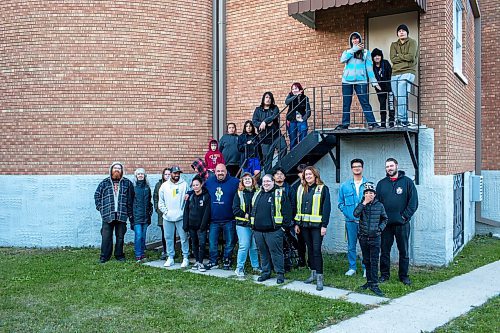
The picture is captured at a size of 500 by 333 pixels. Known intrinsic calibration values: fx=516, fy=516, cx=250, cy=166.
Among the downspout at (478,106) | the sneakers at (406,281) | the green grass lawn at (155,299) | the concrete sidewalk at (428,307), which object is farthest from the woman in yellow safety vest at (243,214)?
the downspout at (478,106)

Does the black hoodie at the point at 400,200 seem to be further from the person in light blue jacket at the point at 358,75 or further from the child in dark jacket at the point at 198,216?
the child in dark jacket at the point at 198,216

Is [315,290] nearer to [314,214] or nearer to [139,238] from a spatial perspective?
[314,214]

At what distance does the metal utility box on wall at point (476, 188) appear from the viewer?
12367mm

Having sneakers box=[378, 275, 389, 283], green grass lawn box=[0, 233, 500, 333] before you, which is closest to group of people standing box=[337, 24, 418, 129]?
sneakers box=[378, 275, 389, 283]

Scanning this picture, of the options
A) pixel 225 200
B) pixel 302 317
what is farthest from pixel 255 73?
pixel 302 317

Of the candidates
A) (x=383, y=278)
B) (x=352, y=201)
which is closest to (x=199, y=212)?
(x=352, y=201)

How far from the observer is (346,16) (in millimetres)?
10656

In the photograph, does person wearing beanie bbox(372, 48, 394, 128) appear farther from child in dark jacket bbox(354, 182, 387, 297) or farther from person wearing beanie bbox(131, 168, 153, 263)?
person wearing beanie bbox(131, 168, 153, 263)

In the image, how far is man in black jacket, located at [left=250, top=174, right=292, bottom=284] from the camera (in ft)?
26.4

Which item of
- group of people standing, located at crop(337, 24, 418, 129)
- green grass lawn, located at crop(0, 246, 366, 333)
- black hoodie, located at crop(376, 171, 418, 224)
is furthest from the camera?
group of people standing, located at crop(337, 24, 418, 129)

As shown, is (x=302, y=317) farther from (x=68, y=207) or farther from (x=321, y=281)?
(x=68, y=207)

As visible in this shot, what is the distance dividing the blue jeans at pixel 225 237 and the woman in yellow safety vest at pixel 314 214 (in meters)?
1.52

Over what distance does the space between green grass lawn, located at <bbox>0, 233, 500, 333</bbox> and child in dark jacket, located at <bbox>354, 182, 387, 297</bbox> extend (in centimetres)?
33

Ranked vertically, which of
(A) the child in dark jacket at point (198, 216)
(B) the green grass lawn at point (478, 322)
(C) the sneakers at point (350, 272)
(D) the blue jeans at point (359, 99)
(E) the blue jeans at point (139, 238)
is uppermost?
(D) the blue jeans at point (359, 99)
